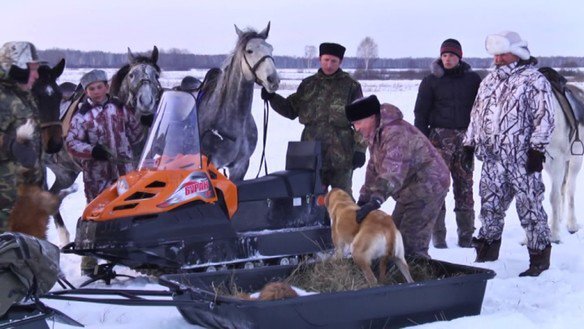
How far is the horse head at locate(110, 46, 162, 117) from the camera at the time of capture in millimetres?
6918

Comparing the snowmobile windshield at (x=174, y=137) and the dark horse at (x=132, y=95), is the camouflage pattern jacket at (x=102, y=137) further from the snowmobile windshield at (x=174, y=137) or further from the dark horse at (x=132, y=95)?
the snowmobile windshield at (x=174, y=137)

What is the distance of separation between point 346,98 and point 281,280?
87.5 inches

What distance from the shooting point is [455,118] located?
7379mm

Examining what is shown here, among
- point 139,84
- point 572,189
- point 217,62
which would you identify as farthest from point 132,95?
point 217,62

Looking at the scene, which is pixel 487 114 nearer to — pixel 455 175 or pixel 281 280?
pixel 455 175

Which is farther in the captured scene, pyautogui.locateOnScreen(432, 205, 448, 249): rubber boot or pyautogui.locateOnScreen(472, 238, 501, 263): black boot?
pyautogui.locateOnScreen(432, 205, 448, 249): rubber boot

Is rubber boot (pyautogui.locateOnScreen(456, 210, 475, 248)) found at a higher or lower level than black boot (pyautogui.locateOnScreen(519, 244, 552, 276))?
lower

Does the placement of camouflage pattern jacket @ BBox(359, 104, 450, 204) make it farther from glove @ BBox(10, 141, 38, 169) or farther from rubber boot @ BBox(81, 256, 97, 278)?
rubber boot @ BBox(81, 256, 97, 278)

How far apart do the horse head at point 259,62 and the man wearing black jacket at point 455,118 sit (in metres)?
1.67

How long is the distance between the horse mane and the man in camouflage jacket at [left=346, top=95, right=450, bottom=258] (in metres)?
2.73

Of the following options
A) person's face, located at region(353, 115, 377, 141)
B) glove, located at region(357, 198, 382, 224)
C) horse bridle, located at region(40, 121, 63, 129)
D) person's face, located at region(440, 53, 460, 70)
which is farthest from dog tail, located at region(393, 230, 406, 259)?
person's face, located at region(440, 53, 460, 70)

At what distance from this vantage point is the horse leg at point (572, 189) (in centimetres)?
805

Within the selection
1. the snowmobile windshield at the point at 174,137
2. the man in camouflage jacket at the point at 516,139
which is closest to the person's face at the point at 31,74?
the snowmobile windshield at the point at 174,137

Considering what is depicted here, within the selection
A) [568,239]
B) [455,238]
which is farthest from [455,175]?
[568,239]
